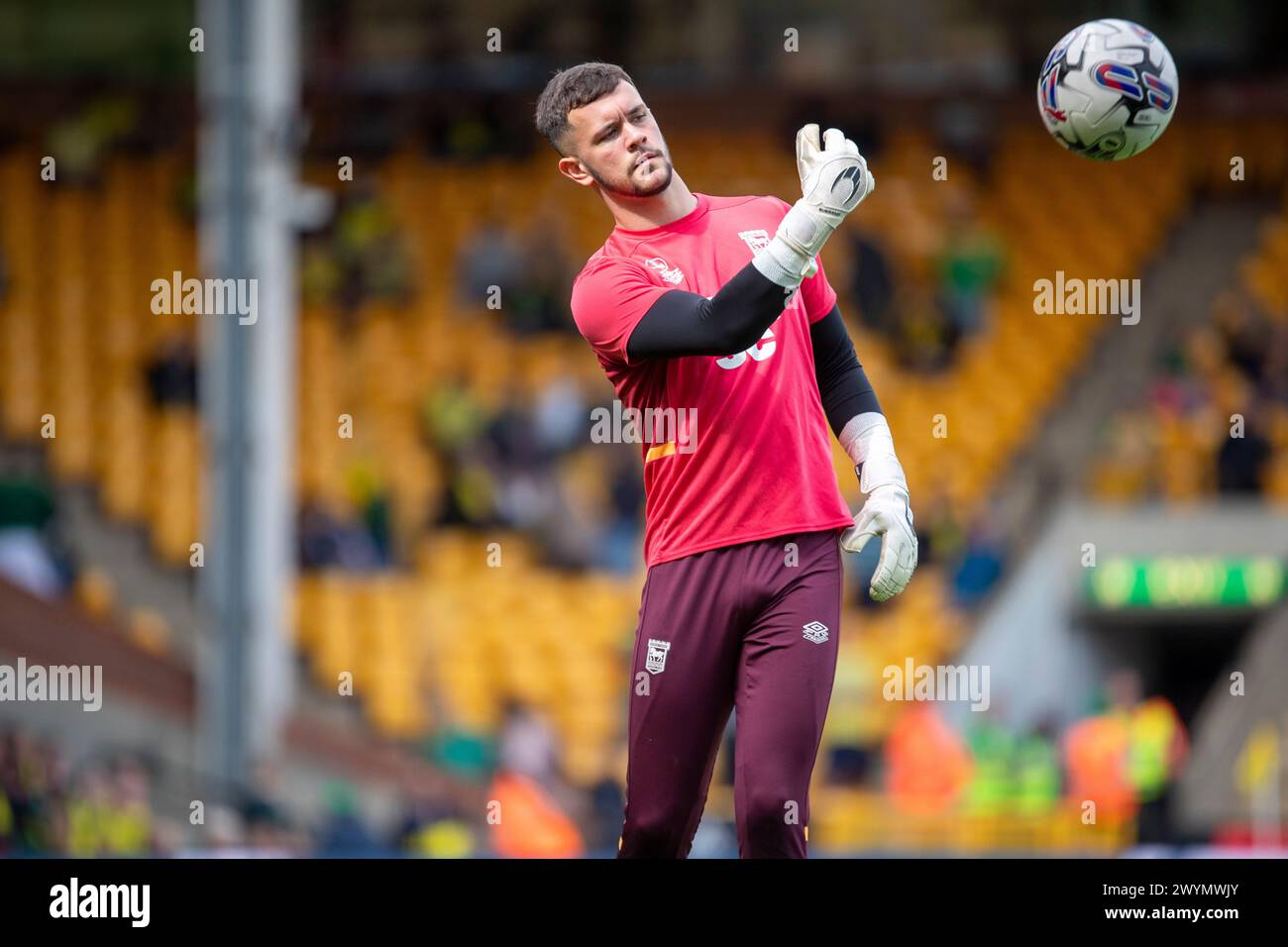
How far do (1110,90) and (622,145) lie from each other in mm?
1506

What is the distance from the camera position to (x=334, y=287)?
2008 cm

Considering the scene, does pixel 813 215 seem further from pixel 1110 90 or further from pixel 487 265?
pixel 487 265

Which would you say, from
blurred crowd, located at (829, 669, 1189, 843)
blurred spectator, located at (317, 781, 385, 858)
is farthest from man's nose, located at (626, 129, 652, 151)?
blurred crowd, located at (829, 669, 1189, 843)

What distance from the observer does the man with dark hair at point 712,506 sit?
5.26m

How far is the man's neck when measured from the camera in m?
5.58

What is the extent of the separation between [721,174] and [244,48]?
8018 millimetres

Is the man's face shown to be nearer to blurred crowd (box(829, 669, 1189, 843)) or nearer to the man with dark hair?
the man with dark hair

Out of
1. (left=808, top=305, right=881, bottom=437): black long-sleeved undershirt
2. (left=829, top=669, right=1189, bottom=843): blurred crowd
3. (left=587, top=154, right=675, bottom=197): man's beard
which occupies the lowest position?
(left=829, top=669, right=1189, bottom=843): blurred crowd

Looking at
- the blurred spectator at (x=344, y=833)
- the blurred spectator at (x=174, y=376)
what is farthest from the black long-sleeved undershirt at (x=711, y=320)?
the blurred spectator at (x=174, y=376)

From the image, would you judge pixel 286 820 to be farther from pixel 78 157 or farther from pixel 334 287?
pixel 78 157

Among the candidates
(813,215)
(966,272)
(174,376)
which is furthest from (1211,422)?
(813,215)

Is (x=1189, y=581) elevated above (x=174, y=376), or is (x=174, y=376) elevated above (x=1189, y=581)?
(x=174, y=376)

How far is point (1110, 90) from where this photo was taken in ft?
19.2

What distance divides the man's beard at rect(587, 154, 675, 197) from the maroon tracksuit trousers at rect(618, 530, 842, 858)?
1.02m
